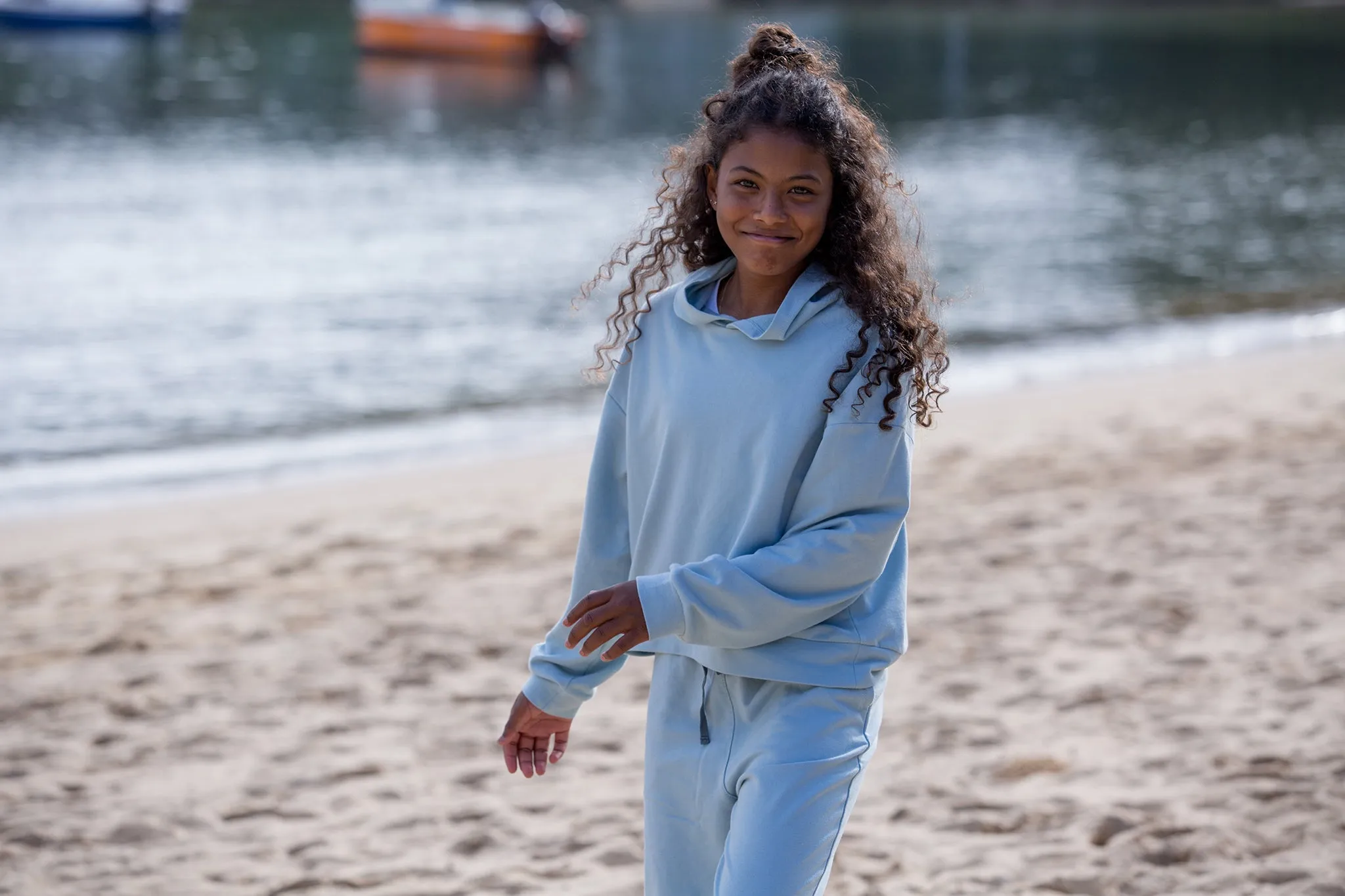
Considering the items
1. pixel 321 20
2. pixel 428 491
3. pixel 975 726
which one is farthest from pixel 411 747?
pixel 321 20

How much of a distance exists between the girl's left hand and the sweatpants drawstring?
0.18 meters

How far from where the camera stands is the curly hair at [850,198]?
2289mm

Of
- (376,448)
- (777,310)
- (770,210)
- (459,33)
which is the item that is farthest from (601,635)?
(459,33)

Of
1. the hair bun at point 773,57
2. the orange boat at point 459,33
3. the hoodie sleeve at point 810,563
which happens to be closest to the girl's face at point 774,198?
the hair bun at point 773,57

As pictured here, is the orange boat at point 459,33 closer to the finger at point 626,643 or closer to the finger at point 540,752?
the finger at point 540,752

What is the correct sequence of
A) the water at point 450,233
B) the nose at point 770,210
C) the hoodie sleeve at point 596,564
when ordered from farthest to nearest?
1. the water at point 450,233
2. the hoodie sleeve at point 596,564
3. the nose at point 770,210

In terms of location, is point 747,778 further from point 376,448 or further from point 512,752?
point 376,448

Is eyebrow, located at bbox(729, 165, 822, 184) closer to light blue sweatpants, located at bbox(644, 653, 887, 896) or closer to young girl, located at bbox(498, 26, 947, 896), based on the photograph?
young girl, located at bbox(498, 26, 947, 896)

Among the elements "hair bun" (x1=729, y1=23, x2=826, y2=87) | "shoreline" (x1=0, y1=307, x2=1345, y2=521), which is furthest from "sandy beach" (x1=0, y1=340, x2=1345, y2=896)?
"hair bun" (x1=729, y1=23, x2=826, y2=87)

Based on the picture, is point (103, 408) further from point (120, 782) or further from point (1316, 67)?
point (1316, 67)

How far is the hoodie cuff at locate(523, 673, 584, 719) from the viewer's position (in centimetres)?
249

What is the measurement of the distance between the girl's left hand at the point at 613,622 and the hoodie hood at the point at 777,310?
17.2 inches

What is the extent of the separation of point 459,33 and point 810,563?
4529 cm

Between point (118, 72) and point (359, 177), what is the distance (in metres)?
20.3
